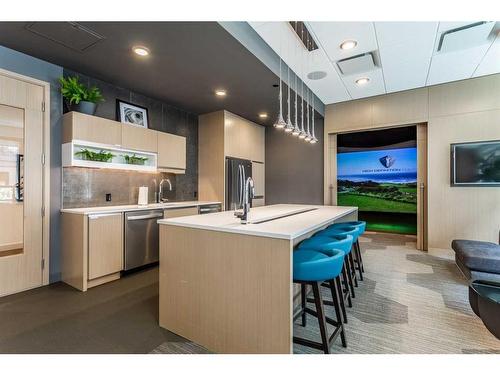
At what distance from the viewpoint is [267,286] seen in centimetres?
155

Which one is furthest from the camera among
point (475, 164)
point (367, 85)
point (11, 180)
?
point (367, 85)

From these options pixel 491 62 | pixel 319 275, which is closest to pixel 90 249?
pixel 319 275

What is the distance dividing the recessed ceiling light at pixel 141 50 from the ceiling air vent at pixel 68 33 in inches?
12.1

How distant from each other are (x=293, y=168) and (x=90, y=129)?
13.7ft

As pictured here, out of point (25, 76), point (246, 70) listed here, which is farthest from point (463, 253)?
point (25, 76)

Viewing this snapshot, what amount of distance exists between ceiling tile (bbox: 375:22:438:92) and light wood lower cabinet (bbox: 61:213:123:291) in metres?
3.81

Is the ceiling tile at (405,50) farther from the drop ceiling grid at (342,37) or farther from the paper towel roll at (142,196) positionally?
the paper towel roll at (142,196)

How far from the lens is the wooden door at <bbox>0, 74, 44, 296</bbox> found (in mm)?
→ 2662

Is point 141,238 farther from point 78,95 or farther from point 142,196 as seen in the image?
point 78,95

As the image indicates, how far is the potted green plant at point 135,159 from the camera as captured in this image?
3666mm

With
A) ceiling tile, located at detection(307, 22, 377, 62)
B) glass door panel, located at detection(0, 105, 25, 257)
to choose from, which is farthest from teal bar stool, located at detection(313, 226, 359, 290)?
glass door panel, located at detection(0, 105, 25, 257)

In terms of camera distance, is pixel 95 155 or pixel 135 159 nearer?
pixel 95 155

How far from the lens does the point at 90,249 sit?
109 inches

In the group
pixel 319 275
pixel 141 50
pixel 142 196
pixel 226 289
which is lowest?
pixel 226 289
